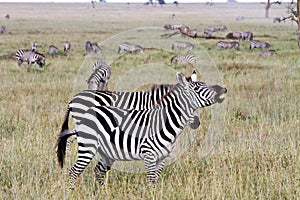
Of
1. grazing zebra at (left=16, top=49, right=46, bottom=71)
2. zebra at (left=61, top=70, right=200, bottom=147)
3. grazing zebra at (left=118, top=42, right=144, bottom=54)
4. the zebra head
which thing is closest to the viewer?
the zebra head

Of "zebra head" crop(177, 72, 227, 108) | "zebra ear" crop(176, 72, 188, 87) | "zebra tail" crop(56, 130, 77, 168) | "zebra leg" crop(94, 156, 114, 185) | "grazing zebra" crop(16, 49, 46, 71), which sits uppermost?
"grazing zebra" crop(16, 49, 46, 71)

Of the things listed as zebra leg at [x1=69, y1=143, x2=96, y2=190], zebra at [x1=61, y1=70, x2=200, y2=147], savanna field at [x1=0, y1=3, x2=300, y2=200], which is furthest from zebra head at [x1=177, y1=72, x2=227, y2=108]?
zebra leg at [x1=69, y1=143, x2=96, y2=190]

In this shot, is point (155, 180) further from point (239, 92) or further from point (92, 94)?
point (239, 92)

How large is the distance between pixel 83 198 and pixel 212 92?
1.50 meters

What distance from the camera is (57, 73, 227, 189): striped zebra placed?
415 centimetres

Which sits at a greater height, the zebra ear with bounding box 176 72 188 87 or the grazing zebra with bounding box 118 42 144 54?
the grazing zebra with bounding box 118 42 144 54

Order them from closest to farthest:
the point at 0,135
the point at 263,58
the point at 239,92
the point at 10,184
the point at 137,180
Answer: the point at 137,180 < the point at 10,184 < the point at 0,135 < the point at 239,92 < the point at 263,58

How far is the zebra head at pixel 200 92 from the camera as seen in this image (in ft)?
13.5

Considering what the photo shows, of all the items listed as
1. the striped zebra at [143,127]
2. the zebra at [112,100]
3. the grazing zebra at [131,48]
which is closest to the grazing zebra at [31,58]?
the grazing zebra at [131,48]

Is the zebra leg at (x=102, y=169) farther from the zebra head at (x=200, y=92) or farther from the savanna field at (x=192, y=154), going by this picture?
the zebra head at (x=200, y=92)

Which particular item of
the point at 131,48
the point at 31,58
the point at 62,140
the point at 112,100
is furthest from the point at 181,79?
the point at 131,48

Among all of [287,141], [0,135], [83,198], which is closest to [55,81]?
[0,135]

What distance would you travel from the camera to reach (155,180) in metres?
4.40

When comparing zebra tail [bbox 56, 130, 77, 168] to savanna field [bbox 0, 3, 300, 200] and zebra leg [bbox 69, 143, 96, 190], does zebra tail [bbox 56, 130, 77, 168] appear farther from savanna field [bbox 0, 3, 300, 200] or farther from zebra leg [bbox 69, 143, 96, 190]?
savanna field [bbox 0, 3, 300, 200]
